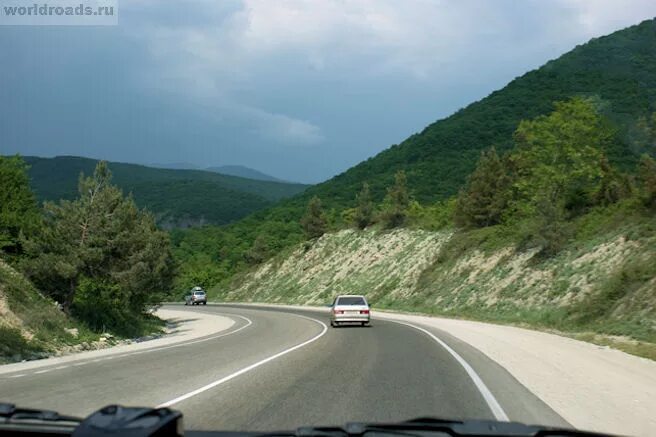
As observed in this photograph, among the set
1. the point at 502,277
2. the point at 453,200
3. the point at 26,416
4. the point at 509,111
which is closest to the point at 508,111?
the point at 509,111

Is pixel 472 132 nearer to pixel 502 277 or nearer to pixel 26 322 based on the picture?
pixel 502 277

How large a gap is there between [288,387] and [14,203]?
34647mm

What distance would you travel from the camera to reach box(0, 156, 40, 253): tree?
35.1 metres

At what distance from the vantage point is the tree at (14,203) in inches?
1383

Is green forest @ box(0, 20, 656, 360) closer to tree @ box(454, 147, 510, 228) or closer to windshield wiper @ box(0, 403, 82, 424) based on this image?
tree @ box(454, 147, 510, 228)

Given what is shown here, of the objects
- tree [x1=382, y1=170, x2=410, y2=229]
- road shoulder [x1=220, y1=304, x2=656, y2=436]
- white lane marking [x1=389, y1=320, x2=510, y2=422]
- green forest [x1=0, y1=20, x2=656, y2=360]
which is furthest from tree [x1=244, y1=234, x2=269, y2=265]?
white lane marking [x1=389, y1=320, x2=510, y2=422]

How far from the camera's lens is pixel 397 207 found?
79062 millimetres

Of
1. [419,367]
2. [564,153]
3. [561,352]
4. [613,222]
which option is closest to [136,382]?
[419,367]

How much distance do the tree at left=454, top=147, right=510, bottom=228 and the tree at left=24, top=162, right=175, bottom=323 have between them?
37177 mm

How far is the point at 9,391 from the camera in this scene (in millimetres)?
11195

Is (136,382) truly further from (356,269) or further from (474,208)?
(356,269)

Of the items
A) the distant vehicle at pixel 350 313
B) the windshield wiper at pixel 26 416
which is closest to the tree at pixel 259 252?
the distant vehicle at pixel 350 313

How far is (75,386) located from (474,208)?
54.3 m

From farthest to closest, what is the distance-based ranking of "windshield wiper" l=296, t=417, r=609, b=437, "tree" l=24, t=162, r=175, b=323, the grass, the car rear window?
the car rear window, "tree" l=24, t=162, r=175, b=323, the grass, "windshield wiper" l=296, t=417, r=609, b=437
